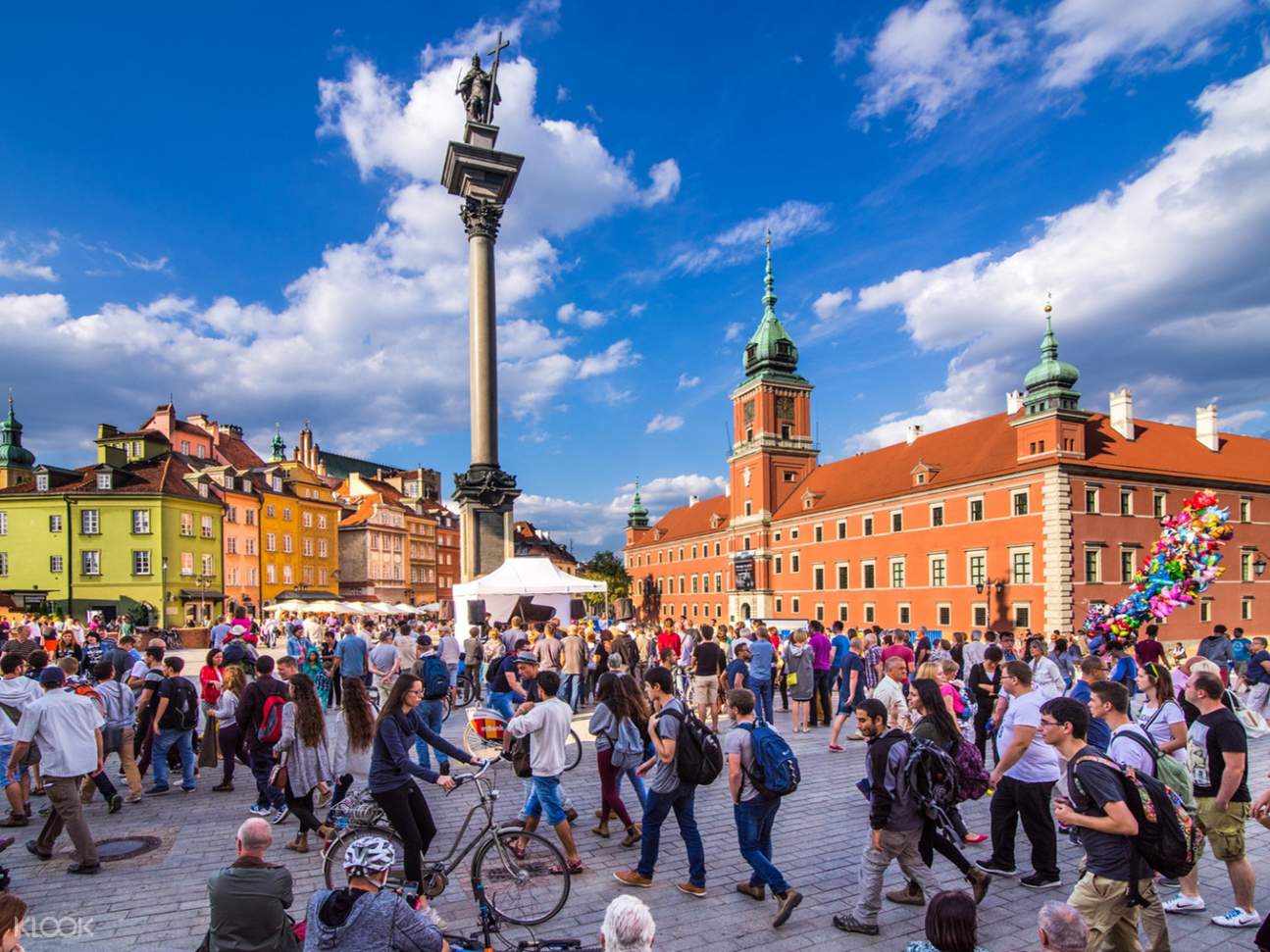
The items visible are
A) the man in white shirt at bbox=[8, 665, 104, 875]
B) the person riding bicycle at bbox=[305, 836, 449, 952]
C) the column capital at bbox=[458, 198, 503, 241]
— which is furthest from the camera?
the column capital at bbox=[458, 198, 503, 241]

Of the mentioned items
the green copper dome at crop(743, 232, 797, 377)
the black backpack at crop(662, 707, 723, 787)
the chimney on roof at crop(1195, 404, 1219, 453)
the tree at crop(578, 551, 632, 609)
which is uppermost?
the green copper dome at crop(743, 232, 797, 377)

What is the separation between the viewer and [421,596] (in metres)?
83.6

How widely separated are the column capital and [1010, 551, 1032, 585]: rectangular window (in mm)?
34558

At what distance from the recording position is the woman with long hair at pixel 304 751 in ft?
24.5

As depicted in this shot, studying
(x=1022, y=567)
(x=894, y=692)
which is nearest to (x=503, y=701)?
(x=894, y=692)

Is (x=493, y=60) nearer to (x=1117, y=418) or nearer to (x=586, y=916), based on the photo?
(x=586, y=916)

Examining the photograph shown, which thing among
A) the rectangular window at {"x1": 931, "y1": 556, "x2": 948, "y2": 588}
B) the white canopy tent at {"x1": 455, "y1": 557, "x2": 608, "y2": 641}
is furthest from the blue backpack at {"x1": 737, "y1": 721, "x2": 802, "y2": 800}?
the rectangular window at {"x1": 931, "y1": 556, "x2": 948, "y2": 588}

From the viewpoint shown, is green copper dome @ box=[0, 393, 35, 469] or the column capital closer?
the column capital

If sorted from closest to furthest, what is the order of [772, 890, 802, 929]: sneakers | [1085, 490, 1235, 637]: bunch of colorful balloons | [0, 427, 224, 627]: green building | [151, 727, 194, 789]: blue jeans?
[772, 890, 802, 929]: sneakers < [151, 727, 194, 789]: blue jeans < [1085, 490, 1235, 637]: bunch of colorful balloons < [0, 427, 224, 627]: green building

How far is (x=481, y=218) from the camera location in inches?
944

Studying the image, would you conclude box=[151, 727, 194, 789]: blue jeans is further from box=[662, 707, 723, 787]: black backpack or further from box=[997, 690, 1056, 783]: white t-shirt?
box=[997, 690, 1056, 783]: white t-shirt

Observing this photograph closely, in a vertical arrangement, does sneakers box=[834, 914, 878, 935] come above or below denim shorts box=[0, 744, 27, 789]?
below

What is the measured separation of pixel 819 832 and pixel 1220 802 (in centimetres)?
388

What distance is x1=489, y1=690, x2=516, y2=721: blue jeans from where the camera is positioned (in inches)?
470
